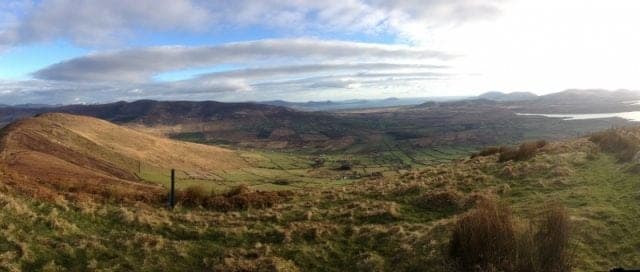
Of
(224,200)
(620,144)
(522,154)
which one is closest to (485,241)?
(224,200)

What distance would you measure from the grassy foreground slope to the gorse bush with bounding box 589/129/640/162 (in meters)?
2.56

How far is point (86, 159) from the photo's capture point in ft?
208

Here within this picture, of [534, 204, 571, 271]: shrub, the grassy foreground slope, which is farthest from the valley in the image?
[534, 204, 571, 271]: shrub

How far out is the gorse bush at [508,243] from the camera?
1139cm

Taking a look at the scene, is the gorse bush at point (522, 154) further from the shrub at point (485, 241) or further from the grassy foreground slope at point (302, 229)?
the shrub at point (485, 241)

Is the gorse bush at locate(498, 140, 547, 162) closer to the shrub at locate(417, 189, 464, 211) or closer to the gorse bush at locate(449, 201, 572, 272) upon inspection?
the shrub at locate(417, 189, 464, 211)

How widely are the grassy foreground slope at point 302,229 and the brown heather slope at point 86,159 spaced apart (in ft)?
5.97

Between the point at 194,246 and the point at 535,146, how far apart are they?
3232 centimetres

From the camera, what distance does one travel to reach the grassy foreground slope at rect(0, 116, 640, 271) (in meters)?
13.6

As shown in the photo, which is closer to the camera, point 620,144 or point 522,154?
point 620,144

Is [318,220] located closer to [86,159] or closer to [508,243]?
[508,243]

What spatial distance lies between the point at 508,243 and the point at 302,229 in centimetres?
789

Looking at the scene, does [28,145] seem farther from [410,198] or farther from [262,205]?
[410,198]

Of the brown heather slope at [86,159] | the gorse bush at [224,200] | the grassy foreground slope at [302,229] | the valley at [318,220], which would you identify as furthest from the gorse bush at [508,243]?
the brown heather slope at [86,159]
